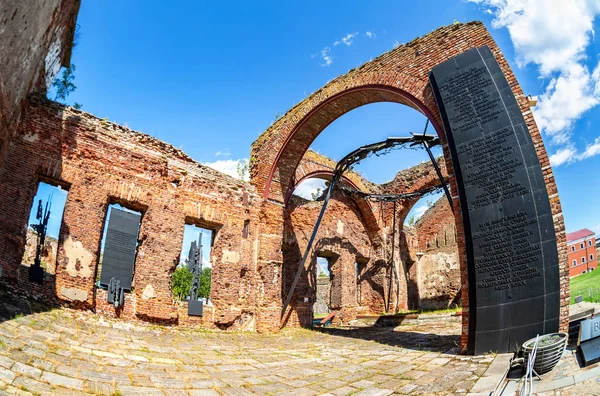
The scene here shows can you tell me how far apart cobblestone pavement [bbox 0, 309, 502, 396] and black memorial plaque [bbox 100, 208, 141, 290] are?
1022 mm

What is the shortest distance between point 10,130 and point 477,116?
878 cm

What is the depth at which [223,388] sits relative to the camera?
4.89 meters

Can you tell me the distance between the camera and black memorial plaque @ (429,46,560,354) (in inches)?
246

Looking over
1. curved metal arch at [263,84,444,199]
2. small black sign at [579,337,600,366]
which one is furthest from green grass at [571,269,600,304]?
small black sign at [579,337,600,366]

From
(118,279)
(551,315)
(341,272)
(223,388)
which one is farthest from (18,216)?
(341,272)

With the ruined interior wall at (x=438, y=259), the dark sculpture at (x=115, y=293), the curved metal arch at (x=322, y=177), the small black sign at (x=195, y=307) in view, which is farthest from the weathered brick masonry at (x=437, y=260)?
the dark sculpture at (x=115, y=293)

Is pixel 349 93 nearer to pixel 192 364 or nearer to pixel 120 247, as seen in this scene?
pixel 120 247

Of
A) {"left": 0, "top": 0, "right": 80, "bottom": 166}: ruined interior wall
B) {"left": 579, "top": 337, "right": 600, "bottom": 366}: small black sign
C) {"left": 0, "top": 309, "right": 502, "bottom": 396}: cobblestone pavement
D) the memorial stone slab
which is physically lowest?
{"left": 0, "top": 309, "right": 502, "bottom": 396}: cobblestone pavement

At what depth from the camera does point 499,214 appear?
6742mm

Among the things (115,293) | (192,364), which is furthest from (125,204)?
(192,364)

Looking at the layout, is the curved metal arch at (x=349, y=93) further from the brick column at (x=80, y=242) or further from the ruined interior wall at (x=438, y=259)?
the ruined interior wall at (x=438, y=259)

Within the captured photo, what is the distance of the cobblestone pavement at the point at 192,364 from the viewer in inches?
177

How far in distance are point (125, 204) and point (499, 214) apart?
7903 millimetres

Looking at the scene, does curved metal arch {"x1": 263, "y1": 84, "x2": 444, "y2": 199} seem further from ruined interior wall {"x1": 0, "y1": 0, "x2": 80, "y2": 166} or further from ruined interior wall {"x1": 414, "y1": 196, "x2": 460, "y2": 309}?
ruined interior wall {"x1": 414, "y1": 196, "x2": 460, "y2": 309}
